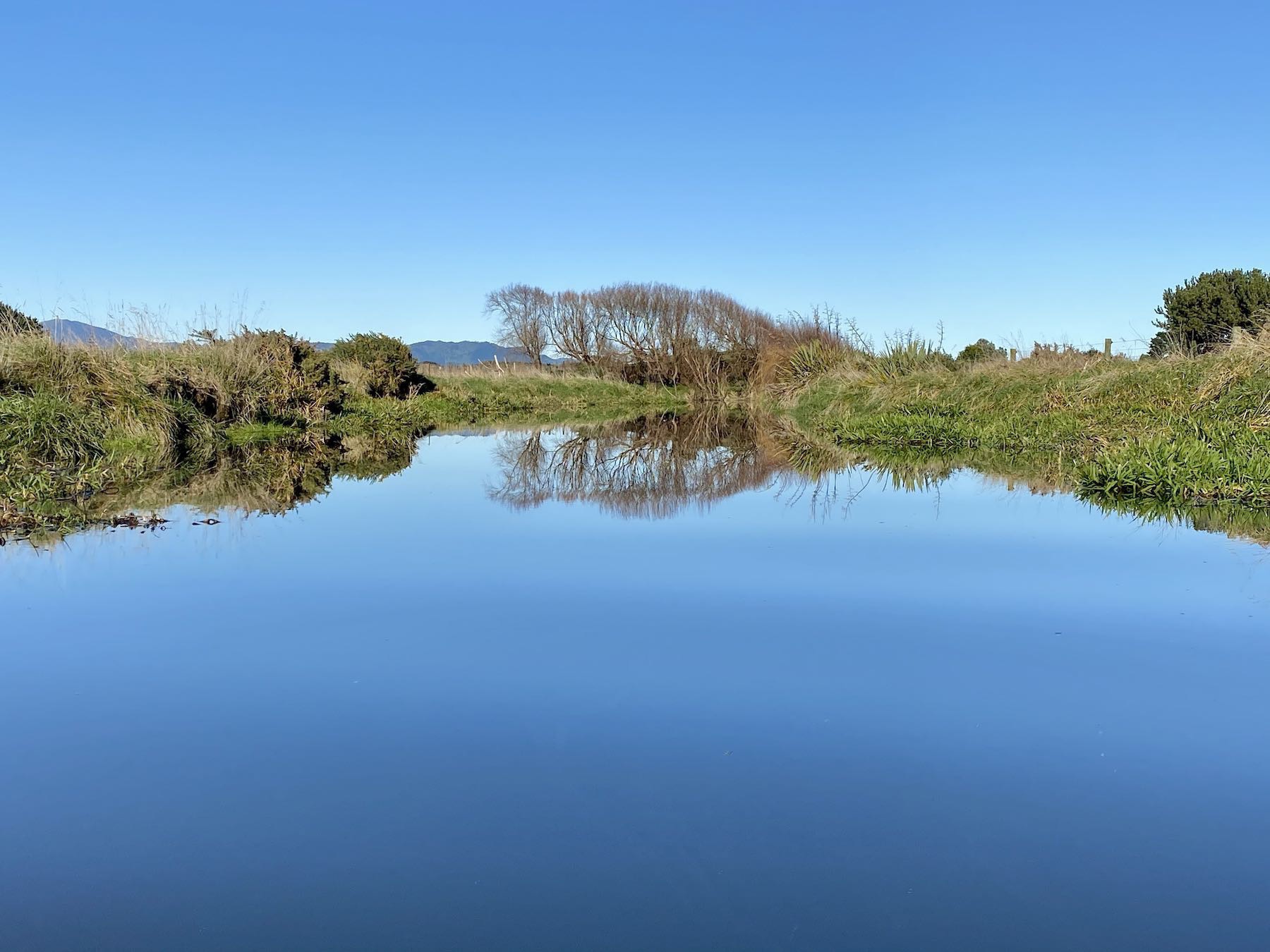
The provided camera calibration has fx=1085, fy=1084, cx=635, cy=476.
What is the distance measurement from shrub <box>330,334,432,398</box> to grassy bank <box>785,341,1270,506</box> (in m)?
11.6

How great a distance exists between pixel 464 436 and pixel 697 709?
61.2 ft

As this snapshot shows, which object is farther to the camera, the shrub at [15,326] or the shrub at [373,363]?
the shrub at [373,363]

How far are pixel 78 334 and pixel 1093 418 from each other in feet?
46.5

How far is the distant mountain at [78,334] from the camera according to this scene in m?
14.7

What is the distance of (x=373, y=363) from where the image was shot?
28.9 meters

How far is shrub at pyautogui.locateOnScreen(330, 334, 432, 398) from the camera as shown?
28250mm

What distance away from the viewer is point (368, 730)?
3.78 metres

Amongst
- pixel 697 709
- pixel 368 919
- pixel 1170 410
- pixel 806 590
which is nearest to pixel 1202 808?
pixel 697 709

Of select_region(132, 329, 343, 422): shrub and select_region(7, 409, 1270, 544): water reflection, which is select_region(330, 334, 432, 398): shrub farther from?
select_region(7, 409, 1270, 544): water reflection

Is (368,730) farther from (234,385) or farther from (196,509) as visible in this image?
(234,385)

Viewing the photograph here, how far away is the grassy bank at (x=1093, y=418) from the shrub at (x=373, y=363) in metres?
11.6

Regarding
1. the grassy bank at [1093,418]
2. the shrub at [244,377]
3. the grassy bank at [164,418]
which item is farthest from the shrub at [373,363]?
→ the grassy bank at [1093,418]

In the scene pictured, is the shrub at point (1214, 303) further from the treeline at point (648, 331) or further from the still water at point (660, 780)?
the still water at point (660, 780)

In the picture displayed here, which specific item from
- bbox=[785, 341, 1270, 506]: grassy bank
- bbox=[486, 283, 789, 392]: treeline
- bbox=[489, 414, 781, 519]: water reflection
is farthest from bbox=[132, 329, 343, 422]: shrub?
bbox=[486, 283, 789, 392]: treeline
